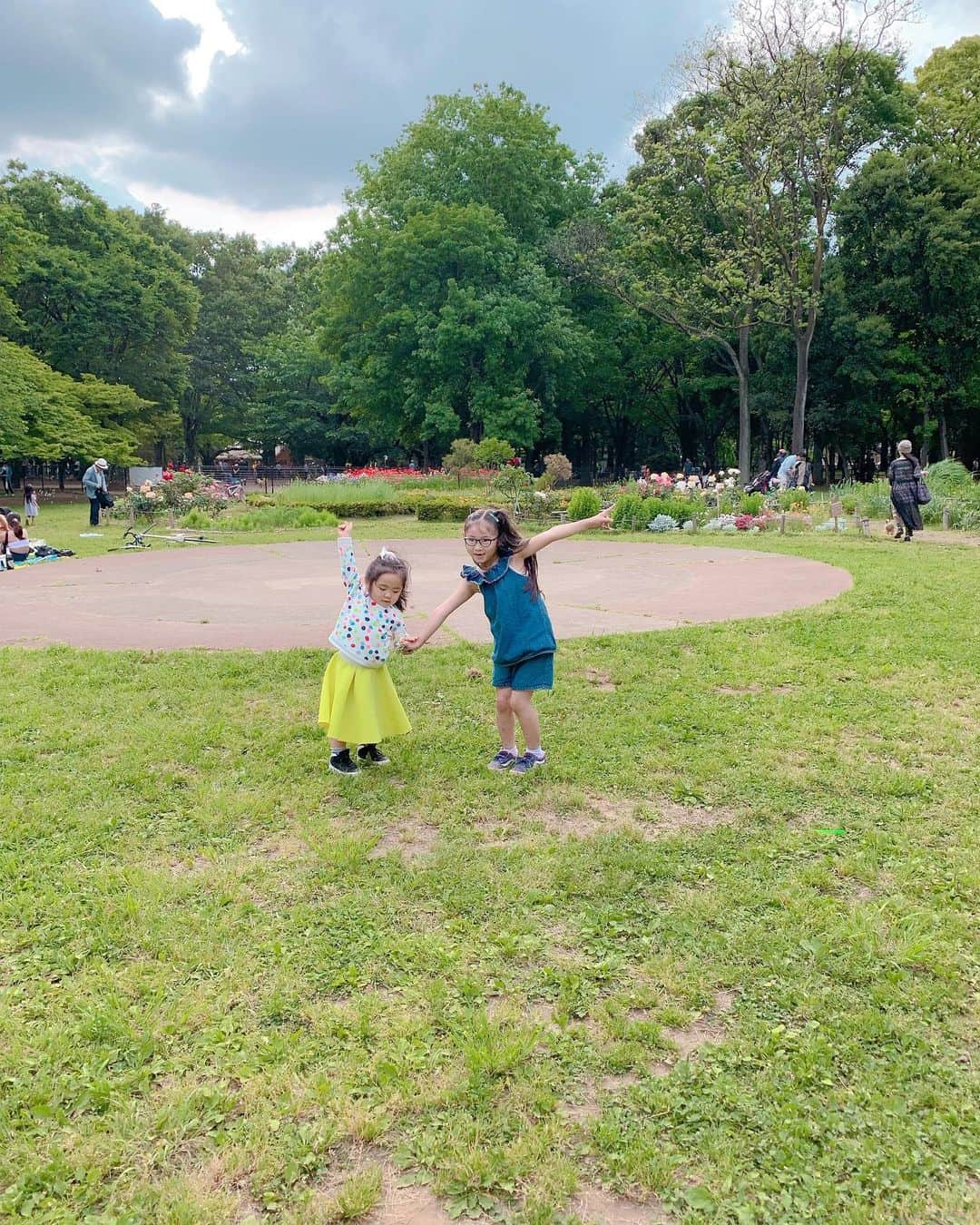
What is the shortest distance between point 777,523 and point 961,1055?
14917 millimetres

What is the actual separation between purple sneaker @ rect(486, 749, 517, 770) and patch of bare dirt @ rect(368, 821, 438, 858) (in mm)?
661

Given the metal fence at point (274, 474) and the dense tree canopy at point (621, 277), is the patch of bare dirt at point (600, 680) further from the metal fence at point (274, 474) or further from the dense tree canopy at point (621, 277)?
the metal fence at point (274, 474)

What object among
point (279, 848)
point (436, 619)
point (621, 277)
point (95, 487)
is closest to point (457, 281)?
point (621, 277)

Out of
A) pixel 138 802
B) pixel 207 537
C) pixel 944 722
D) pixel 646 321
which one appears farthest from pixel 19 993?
pixel 646 321

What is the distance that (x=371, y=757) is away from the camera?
4422mm

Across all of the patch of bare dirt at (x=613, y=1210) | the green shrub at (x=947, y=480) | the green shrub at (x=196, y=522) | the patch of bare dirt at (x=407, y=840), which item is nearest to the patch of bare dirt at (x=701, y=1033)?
the patch of bare dirt at (x=613, y=1210)

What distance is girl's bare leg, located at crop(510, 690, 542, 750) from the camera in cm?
420

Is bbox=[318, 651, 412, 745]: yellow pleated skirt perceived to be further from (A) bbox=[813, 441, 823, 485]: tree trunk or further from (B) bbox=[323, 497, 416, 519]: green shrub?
(A) bbox=[813, 441, 823, 485]: tree trunk

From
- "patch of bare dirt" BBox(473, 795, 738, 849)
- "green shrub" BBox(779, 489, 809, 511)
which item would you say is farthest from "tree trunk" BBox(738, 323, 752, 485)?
"patch of bare dirt" BBox(473, 795, 738, 849)

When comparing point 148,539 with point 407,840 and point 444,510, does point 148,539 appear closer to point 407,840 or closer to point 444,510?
point 444,510

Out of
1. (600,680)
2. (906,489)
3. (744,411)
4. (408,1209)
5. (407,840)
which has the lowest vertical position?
(408,1209)

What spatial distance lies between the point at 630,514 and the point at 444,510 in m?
4.71

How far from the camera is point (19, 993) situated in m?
2.51

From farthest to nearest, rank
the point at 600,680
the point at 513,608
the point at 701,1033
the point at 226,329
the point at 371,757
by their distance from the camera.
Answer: the point at 226,329, the point at 600,680, the point at 371,757, the point at 513,608, the point at 701,1033
